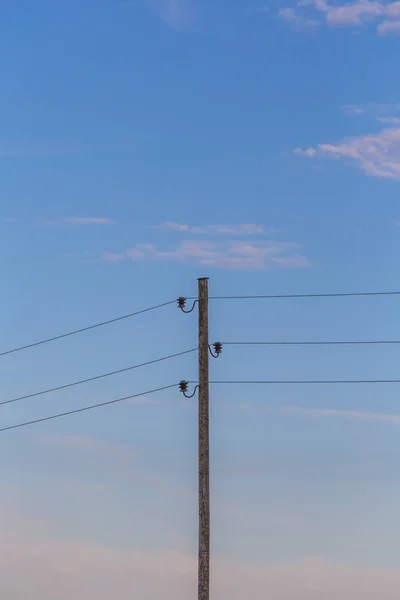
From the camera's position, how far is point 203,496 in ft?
133

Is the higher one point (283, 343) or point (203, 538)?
point (283, 343)

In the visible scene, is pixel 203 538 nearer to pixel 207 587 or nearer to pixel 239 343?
pixel 207 587

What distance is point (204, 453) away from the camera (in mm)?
40531

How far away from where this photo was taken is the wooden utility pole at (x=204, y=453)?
3991cm

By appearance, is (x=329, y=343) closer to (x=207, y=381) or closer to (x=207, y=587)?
(x=207, y=381)

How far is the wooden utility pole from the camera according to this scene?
39906 mm

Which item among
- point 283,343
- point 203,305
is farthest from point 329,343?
point 203,305

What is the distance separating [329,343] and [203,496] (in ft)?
25.0

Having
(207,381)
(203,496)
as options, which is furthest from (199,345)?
(203,496)

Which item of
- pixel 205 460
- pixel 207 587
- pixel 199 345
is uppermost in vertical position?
pixel 199 345

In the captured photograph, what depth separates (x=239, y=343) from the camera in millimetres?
43625

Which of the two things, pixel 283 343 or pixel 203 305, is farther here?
pixel 283 343

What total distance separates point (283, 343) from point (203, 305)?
467cm

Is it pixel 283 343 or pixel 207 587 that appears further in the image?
pixel 283 343
